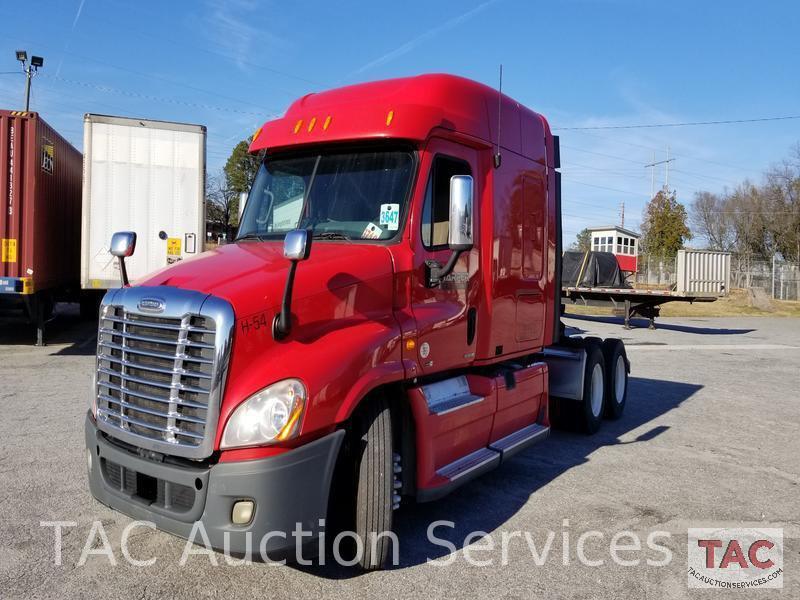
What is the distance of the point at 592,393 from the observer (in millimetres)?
7688

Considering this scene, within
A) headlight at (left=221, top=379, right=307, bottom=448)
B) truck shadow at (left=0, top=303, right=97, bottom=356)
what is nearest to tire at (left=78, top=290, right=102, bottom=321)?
truck shadow at (left=0, top=303, right=97, bottom=356)

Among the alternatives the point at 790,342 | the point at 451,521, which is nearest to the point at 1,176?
the point at 451,521

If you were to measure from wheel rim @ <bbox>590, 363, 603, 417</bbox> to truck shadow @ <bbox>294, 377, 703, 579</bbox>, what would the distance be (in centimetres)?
29

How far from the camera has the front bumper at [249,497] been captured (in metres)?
3.26

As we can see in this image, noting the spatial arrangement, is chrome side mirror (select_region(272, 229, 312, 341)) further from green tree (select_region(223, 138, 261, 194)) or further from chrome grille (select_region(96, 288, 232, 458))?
green tree (select_region(223, 138, 261, 194))

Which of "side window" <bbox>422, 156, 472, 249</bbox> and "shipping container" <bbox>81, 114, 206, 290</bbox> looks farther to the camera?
"shipping container" <bbox>81, 114, 206, 290</bbox>

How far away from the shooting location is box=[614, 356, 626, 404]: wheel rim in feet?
27.2

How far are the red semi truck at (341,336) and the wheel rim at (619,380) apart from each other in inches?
98.2

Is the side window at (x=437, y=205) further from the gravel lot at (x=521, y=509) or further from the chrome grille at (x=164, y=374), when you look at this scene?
the gravel lot at (x=521, y=509)

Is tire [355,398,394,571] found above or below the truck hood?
below

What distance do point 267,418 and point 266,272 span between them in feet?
2.86

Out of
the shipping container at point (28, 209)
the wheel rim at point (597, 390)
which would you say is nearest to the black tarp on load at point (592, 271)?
the wheel rim at point (597, 390)

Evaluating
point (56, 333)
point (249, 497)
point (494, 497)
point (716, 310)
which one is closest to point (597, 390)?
point (494, 497)

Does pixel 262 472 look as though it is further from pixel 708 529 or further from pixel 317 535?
pixel 708 529
